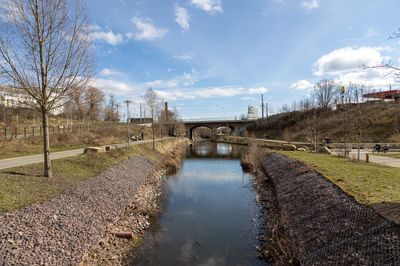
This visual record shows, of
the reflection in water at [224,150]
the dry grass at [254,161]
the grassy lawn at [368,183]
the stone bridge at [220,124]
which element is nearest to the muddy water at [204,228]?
the grassy lawn at [368,183]

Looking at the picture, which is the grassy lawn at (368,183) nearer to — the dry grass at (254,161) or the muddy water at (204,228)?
the muddy water at (204,228)

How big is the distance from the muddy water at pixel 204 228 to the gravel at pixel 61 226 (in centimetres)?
196

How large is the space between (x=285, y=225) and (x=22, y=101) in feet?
44.5

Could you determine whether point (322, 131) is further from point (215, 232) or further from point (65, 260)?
point (65, 260)

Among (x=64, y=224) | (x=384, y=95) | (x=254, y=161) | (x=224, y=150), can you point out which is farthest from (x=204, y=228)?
(x=224, y=150)

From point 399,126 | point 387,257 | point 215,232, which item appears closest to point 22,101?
point 215,232

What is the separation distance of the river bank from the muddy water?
1.65 meters

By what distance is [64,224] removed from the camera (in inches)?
302

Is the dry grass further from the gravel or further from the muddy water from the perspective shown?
the gravel

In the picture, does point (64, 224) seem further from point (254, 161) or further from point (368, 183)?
point (254, 161)

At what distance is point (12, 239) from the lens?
5926 millimetres

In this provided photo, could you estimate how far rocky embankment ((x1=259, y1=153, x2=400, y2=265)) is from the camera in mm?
5461

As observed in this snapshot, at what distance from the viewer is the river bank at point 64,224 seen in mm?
5910

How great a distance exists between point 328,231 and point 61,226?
8914mm
